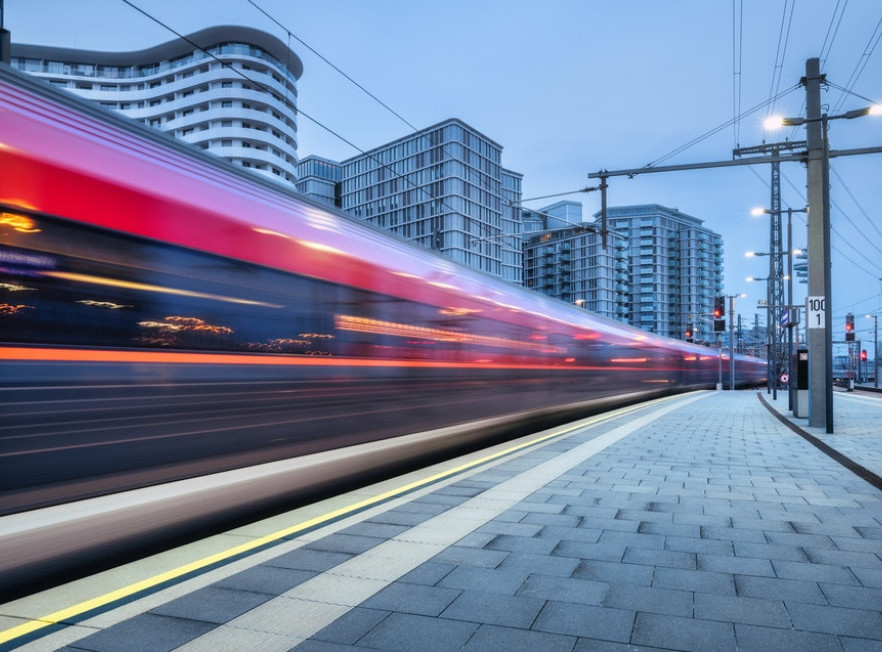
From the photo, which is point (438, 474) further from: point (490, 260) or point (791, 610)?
point (490, 260)

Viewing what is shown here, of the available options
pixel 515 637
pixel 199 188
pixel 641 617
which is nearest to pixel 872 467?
pixel 641 617

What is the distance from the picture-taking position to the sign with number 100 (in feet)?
40.0

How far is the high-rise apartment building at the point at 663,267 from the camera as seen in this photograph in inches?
4793

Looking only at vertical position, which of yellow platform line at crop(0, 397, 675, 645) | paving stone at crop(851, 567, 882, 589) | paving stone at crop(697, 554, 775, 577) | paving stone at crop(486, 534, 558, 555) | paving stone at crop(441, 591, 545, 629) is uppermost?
paving stone at crop(851, 567, 882, 589)

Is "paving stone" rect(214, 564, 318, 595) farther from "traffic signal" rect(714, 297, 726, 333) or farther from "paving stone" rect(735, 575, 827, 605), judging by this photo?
"traffic signal" rect(714, 297, 726, 333)

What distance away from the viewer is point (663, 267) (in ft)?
403

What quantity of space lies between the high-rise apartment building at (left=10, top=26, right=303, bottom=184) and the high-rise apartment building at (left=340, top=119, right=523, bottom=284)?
13.9m

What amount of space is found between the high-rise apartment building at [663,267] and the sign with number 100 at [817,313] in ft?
364

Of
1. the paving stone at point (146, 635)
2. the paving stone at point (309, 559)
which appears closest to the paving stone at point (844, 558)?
the paving stone at point (309, 559)

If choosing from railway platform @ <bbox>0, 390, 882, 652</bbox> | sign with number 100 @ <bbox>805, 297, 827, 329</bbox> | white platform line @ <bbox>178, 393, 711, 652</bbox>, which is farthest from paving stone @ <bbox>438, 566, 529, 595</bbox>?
sign with number 100 @ <bbox>805, 297, 827, 329</bbox>

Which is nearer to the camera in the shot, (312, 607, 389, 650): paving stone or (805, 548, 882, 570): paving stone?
(312, 607, 389, 650): paving stone

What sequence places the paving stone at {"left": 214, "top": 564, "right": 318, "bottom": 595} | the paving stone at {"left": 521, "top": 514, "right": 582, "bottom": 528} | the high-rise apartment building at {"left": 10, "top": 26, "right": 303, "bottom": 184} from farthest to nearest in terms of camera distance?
the high-rise apartment building at {"left": 10, "top": 26, "right": 303, "bottom": 184} → the paving stone at {"left": 521, "top": 514, "right": 582, "bottom": 528} → the paving stone at {"left": 214, "top": 564, "right": 318, "bottom": 595}

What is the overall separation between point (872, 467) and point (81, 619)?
323 inches

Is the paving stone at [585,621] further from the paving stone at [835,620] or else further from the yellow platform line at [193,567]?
the yellow platform line at [193,567]
